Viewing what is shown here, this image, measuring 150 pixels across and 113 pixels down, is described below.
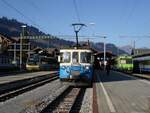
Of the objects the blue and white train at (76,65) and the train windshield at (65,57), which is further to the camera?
the train windshield at (65,57)

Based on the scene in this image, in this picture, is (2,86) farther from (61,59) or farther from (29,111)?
(29,111)

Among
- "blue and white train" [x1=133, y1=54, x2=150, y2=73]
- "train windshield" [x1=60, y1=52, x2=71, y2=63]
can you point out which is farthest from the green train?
"train windshield" [x1=60, y1=52, x2=71, y2=63]

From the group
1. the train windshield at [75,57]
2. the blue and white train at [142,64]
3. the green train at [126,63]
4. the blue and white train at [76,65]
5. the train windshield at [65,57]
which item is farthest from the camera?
the green train at [126,63]

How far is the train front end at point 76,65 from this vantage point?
26.3 meters

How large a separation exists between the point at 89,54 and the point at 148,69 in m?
33.0

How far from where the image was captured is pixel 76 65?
26.3m

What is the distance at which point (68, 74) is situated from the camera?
26.3 m

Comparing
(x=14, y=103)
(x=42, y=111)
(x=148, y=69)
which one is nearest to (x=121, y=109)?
(x=42, y=111)

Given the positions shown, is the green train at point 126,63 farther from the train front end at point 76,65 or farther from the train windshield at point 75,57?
the train windshield at point 75,57

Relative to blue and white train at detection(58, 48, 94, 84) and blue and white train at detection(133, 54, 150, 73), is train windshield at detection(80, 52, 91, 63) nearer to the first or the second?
blue and white train at detection(58, 48, 94, 84)

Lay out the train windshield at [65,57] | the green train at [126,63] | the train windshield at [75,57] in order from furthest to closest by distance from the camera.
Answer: the green train at [126,63], the train windshield at [65,57], the train windshield at [75,57]

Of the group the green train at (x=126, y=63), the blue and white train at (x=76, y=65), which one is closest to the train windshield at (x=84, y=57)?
the blue and white train at (x=76, y=65)

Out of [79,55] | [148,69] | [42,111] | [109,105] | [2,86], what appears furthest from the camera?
[148,69]

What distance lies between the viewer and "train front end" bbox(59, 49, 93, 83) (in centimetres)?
2630
